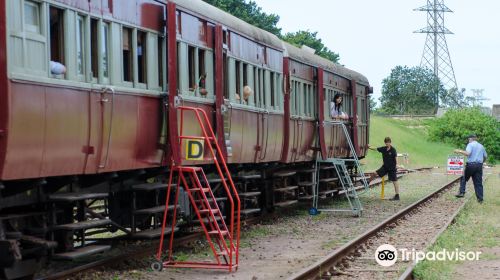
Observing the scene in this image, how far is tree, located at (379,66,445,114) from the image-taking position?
10688 centimetres

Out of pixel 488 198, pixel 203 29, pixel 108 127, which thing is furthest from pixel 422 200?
pixel 108 127

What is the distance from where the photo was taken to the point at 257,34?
15.5 m

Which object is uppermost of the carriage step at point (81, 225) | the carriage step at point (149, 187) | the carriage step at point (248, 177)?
the carriage step at point (149, 187)

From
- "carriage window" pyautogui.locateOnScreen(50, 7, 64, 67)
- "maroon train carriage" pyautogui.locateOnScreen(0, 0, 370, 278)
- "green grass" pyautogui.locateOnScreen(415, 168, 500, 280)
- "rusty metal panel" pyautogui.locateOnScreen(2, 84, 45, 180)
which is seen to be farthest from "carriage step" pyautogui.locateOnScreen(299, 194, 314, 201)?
"rusty metal panel" pyautogui.locateOnScreen(2, 84, 45, 180)

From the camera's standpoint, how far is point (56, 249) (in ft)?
29.9

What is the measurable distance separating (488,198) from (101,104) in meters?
15.5

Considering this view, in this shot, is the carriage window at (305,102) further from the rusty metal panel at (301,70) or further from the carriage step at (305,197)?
the carriage step at (305,197)

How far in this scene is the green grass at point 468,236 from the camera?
10.1 meters

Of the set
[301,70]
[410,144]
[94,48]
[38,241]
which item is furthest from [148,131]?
[410,144]

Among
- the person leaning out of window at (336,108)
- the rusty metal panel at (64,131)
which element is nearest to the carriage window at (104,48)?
the rusty metal panel at (64,131)

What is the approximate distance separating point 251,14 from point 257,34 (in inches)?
1869

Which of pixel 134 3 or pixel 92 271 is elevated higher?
pixel 134 3

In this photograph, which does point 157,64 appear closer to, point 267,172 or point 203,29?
point 203,29

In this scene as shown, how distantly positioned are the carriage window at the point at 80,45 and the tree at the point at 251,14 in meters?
46.1
